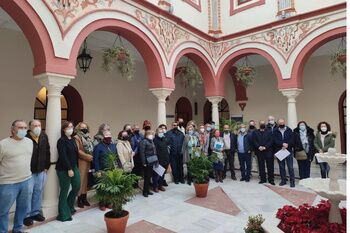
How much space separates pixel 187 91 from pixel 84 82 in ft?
19.6

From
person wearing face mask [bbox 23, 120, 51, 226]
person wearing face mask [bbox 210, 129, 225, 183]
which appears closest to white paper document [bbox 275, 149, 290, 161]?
person wearing face mask [bbox 210, 129, 225, 183]

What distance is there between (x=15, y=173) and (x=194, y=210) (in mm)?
3146

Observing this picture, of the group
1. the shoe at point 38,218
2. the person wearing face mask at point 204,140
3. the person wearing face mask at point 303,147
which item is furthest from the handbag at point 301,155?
the shoe at point 38,218

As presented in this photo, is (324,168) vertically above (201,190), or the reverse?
(324,168)

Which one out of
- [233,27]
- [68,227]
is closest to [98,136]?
[68,227]

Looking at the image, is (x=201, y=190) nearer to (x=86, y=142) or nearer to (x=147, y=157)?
(x=147, y=157)

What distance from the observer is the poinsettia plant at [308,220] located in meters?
2.84

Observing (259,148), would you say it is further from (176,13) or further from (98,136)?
(176,13)

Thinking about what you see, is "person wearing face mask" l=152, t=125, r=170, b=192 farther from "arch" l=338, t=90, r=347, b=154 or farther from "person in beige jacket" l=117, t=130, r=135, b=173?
"arch" l=338, t=90, r=347, b=154

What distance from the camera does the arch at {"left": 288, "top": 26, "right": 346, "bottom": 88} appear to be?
7.91 m

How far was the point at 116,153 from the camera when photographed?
5418mm

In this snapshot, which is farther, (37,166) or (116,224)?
(37,166)

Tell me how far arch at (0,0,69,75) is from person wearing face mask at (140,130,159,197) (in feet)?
7.23

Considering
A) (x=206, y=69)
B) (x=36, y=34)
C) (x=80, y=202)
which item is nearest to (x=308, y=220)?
(x=80, y=202)
